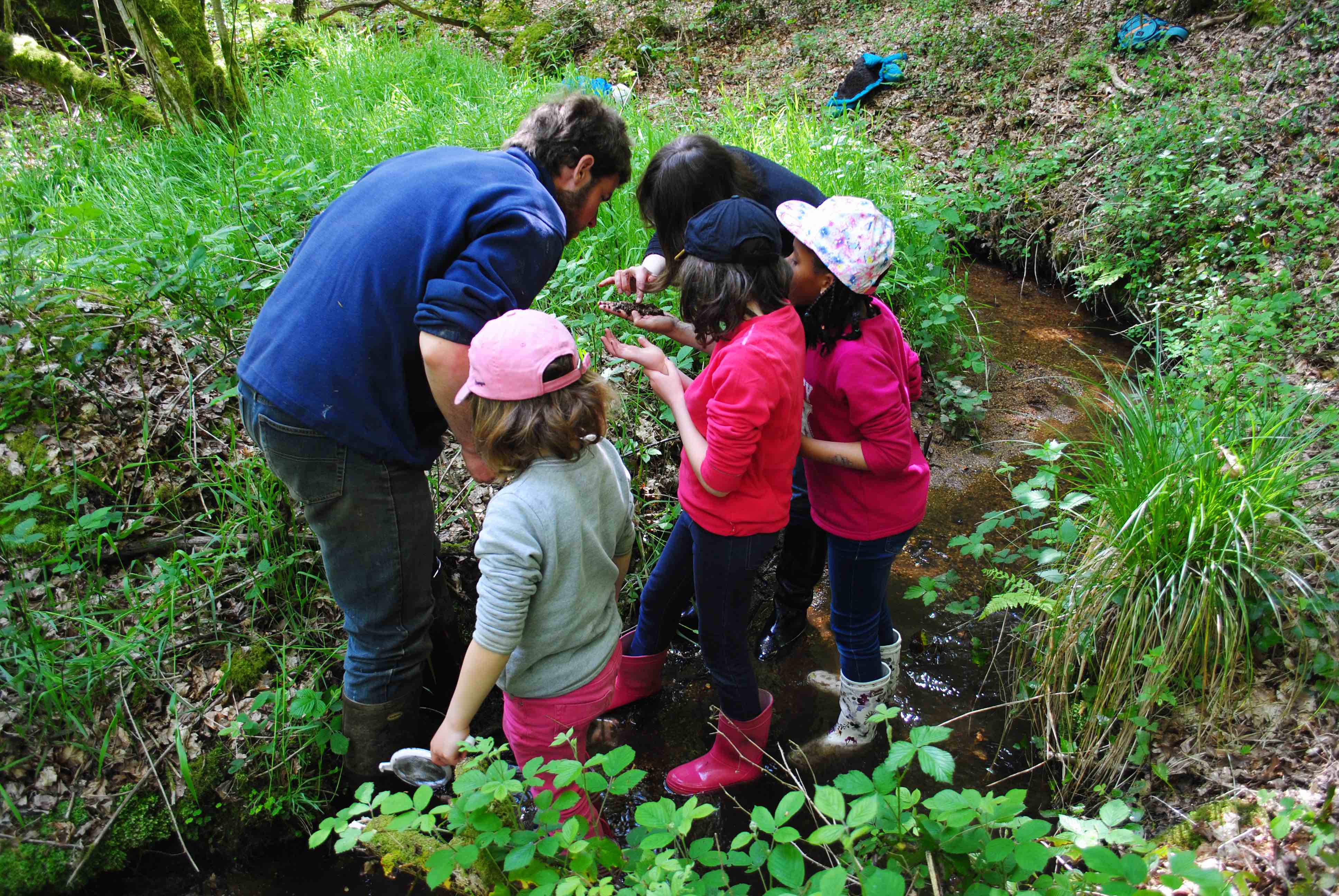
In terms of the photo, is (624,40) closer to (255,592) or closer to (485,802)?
(255,592)

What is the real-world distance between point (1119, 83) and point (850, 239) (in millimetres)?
6306

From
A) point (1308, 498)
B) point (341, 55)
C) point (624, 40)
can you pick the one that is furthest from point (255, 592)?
point (624, 40)

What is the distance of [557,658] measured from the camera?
1.82 metres

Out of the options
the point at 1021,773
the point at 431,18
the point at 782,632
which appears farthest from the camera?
the point at 431,18

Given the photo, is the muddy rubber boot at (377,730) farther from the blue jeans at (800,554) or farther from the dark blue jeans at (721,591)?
the blue jeans at (800,554)

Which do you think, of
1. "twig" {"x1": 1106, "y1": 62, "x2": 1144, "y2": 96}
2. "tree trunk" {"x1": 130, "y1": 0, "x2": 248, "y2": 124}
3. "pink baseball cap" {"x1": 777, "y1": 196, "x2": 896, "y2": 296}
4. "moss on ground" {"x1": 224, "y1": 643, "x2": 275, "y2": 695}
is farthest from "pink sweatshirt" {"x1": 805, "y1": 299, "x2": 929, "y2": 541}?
"twig" {"x1": 1106, "y1": 62, "x2": 1144, "y2": 96}

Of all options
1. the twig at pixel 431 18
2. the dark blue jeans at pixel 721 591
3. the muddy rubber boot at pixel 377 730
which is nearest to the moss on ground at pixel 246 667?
the muddy rubber boot at pixel 377 730

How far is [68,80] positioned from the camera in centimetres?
573

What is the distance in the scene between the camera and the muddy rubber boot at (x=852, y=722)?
238 centimetres

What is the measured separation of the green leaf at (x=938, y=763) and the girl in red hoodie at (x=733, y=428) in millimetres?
726

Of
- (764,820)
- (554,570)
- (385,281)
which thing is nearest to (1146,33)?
(385,281)

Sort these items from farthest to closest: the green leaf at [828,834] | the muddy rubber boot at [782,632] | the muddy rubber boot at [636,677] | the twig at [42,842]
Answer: the muddy rubber boot at [782,632], the muddy rubber boot at [636,677], the twig at [42,842], the green leaf at [828,834]

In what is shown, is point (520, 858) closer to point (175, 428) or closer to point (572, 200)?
point (572, 200)

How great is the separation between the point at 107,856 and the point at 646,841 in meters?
1.87
